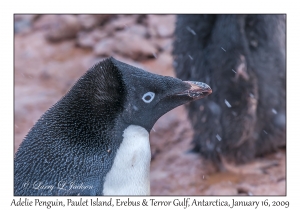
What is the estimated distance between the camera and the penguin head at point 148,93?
1287mm

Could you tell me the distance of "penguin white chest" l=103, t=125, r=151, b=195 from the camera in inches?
49.7

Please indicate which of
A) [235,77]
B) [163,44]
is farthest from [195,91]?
[163,44]

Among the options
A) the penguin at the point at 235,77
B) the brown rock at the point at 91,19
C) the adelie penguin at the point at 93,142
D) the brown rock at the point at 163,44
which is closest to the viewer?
the adelie penguin at the point at 93,142

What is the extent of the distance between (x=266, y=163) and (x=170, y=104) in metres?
1.44

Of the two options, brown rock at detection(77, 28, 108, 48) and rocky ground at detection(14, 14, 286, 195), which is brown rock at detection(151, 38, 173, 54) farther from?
brown rock at detection(77, 28, 108, 48)

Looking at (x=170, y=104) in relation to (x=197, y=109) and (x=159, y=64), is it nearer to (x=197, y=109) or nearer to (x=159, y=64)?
(x=197, y=109)

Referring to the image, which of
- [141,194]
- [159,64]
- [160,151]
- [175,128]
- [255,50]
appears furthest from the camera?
[159,64]

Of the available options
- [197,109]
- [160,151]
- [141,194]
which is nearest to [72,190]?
[141,194]

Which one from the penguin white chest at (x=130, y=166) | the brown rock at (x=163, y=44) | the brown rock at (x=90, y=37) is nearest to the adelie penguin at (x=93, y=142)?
the penguin white chest at (x=130, y=166)

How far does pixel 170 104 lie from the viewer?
1357 mm

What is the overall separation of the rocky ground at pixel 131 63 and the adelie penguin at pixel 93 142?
3.80ft

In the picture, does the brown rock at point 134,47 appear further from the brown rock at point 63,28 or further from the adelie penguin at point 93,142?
the adelie penguin at point 93,142
